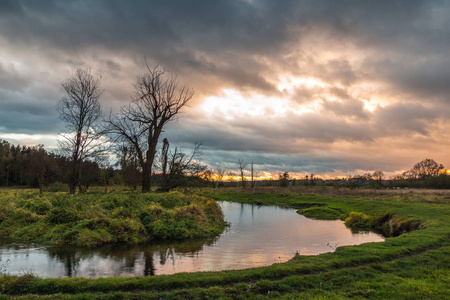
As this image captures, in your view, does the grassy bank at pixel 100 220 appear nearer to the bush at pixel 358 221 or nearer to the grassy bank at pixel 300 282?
the grassy bank at pixel 300 282

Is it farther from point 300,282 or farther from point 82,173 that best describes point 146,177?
point 300,282

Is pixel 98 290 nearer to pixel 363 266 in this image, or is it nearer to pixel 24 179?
pixel 363 266

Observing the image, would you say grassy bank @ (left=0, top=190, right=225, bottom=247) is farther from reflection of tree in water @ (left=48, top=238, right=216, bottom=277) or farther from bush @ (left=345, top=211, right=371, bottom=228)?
bush @ (left=345, top=211, right=371, bottom=228)

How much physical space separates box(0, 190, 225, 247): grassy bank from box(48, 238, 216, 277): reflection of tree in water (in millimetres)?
1049

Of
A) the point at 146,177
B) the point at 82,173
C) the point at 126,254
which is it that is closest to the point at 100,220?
the point at 126,254

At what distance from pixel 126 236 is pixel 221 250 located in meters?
6.01

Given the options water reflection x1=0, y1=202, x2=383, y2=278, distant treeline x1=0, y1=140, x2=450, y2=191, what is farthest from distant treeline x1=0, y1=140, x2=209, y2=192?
water reflection x1=0, y1=202, x2=383, y2=278

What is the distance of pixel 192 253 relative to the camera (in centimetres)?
1548

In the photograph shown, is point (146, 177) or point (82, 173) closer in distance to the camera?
point (146, 177)

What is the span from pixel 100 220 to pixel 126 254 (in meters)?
4.20

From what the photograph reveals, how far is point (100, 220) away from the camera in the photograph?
1745 cm

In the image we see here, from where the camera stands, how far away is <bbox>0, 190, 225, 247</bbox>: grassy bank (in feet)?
54.2

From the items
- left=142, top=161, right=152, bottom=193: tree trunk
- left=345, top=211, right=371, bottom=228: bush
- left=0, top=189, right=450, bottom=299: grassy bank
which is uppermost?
left=142, top=161, right=152, bottom=193: tree trunk

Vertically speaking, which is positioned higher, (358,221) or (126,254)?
(126,254)
